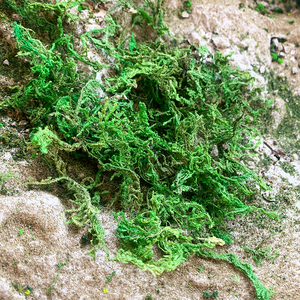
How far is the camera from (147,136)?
4.83 feet

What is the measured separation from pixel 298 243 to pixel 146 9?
66.5 inches

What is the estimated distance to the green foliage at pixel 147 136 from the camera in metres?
1.26

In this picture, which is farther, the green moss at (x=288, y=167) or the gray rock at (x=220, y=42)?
the gray rock at (x=220, y=42)

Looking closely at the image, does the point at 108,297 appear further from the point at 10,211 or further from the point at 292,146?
the point at 292,146

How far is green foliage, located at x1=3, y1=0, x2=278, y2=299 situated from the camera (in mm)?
1263

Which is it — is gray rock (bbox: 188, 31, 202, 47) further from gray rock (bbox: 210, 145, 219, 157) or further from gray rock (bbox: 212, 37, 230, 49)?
gray rock (bbox: 210, 145, 219, 157)

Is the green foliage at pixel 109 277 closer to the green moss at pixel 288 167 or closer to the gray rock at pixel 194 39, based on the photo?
the green moss at pixel 288 167

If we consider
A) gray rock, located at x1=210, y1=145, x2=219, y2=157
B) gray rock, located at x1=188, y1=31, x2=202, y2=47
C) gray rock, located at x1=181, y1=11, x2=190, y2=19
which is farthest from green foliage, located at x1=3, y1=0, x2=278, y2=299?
gray rock, located at x1=181, y1=11, x2=190, y2=19

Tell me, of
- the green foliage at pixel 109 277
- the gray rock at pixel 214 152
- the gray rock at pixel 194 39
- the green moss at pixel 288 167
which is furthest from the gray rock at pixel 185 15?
the green foliage at pixel 109 277

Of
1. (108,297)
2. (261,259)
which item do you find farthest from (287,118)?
(108,297)

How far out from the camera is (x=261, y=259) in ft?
4.72

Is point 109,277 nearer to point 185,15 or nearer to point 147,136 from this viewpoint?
point 147,136

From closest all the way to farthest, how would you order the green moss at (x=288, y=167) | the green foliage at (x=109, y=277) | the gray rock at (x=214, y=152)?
the green foliage at (x=109, y=277) → the gray rock at (x=214, y=152) → the green moss at (x=288, y=167)

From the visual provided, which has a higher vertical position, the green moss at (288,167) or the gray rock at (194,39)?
the gray rock at (194,39)
